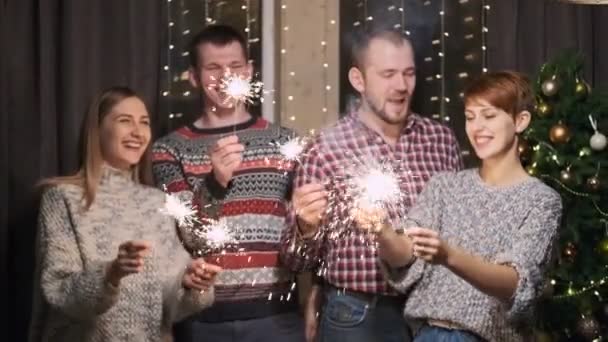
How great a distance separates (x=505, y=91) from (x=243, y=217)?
0.78m

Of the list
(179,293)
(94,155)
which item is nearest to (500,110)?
(179,293)

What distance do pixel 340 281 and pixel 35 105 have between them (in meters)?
0.99

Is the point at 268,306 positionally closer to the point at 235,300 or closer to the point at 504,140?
the point at 235,300

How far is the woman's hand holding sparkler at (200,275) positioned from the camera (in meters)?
3.01

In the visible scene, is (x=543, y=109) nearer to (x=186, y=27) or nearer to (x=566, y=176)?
(x=566, y=176)

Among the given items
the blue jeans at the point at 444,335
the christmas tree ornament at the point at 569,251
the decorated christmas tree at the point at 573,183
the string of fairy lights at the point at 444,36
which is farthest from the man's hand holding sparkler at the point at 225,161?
the christmas tree ornament at the point at 569,251

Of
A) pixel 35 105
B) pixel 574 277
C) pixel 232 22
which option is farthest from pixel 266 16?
pixel 574 277

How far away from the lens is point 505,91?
118 inches

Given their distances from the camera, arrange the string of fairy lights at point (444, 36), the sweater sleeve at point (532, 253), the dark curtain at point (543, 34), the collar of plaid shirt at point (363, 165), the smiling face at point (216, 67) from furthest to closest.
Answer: the dark curtain at point (543, 34)
the string of fairy lights at point (444, 36)
the smiling face at point (216, 67)
the collar of plaid shirt at point (363, 165)
the sweater sleeve at point (532, 253)

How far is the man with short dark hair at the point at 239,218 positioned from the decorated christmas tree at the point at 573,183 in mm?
839

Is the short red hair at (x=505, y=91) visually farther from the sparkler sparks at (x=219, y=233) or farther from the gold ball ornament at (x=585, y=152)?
the sparkler sparks at (x=219, y=233)

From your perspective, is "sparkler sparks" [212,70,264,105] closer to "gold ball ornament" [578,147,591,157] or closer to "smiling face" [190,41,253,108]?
"smiling face" [190,41,253,108]

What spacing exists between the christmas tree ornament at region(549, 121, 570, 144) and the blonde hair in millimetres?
1232

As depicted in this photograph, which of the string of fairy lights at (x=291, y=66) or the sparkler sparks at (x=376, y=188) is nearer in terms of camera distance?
the sparkler sparks at (x=376, y=188)
